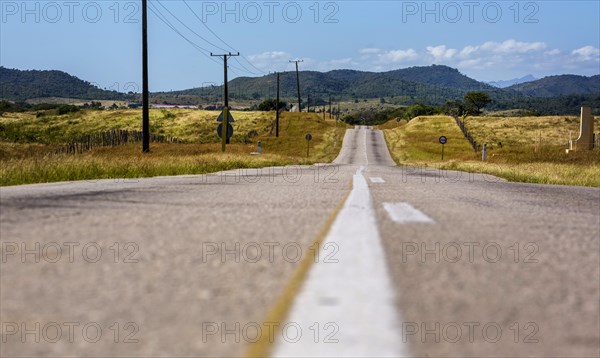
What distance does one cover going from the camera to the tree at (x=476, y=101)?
167 metres

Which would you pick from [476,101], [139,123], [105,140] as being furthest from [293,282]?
[476,101]

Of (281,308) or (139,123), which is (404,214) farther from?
(139,123)

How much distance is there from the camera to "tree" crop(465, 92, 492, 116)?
547 feet

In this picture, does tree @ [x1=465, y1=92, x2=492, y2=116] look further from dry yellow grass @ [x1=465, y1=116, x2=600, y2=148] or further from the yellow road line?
the yellow road line

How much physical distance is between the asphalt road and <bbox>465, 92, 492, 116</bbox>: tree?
167055mm

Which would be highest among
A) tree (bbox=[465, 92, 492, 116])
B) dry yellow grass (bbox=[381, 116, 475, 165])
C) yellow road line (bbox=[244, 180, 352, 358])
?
tree (bbox=[465, 92, 492, 116])

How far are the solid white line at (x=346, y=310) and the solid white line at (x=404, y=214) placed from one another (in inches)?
70.6

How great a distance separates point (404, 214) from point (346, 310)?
14.0ft

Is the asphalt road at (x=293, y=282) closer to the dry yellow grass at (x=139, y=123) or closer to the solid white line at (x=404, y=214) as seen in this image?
the solid white line at (x=404, y=214)

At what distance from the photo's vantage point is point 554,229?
5.78 metres

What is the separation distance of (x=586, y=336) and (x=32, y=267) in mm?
3064

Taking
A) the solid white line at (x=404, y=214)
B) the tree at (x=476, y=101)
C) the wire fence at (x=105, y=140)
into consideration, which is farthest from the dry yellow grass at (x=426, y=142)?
the tree at (x=476, y=101)

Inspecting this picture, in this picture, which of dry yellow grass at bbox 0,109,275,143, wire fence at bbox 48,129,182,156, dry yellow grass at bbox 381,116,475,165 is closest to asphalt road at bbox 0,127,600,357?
wire fence at bbox 48,129,182,156

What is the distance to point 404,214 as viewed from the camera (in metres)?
7.02
